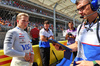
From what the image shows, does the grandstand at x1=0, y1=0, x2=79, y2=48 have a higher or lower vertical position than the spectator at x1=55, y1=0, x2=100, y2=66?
higher

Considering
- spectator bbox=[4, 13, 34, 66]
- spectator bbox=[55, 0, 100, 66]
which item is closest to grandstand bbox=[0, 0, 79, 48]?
spectator bbox=[4, 13, 34, 66]

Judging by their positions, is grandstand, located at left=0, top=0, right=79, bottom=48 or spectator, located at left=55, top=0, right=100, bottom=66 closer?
spectator, located at left=55, top=0, right=100, bottom=66

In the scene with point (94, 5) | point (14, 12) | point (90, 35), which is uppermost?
point (14, 12)

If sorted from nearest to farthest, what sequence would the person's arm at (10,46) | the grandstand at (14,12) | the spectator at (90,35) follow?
the spectator at (90,35) < the person's arm at (10,46) < the grandstand at (14,12)

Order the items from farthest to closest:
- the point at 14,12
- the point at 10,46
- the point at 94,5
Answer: the point at 14,12
the point at 10,46
the point at 94,5

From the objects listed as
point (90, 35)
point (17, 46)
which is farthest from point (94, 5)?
point (17, 46)

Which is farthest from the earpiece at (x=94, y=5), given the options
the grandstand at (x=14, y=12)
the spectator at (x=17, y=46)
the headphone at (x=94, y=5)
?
the grandstand at (x=14, y=12)

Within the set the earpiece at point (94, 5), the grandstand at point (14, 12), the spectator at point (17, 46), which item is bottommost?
the spectator at point (17, 46)

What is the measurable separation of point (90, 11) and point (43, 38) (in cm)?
146

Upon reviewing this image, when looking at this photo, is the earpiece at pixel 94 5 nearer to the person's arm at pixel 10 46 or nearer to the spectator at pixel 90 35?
the spectator at pixel 90 35

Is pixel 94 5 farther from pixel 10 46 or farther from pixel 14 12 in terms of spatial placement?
pixel 14 12

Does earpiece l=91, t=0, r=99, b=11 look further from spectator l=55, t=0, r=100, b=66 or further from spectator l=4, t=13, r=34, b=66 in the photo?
spectator l=4, t=13, r=34, b=66

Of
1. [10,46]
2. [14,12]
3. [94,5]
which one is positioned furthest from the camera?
[14,12]

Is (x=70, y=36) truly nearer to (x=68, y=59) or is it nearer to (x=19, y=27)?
(x=68, y=59)
